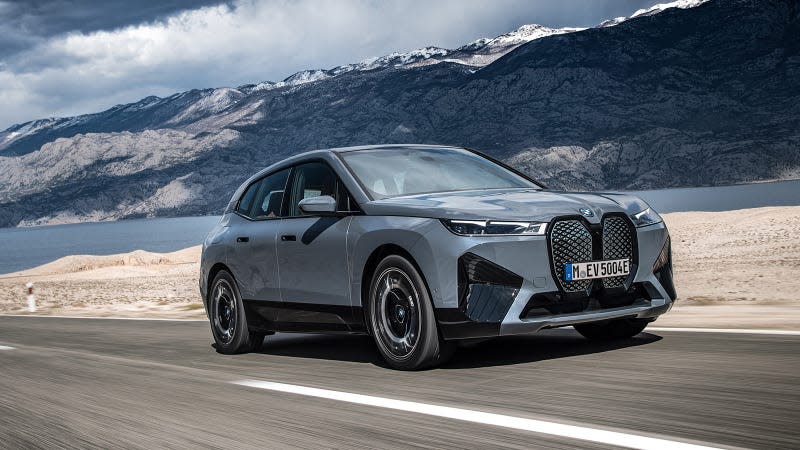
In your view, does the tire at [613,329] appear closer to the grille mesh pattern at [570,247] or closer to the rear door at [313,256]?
the grille mesh pattern at [570,247]

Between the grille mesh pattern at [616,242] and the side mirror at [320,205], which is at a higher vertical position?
the side mirror at [320,205]

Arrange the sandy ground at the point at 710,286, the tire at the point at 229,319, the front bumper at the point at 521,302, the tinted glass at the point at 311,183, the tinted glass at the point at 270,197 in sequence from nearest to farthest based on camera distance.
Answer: the front bumper at the point at 521,302, the tinted glass at the point at 311,183, the tinted glass at the point at 270,197, the tire at the point at 229,319, the sandy ground at the point at 710,286

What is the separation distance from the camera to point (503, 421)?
442 cm

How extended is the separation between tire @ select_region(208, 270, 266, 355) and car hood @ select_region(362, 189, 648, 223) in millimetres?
2333

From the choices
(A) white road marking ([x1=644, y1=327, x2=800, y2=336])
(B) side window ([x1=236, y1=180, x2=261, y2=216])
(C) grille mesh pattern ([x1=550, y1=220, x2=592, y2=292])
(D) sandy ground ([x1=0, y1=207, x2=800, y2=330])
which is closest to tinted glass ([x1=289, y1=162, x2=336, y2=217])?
(B) side window ([x1=236, y1=180, x2=261, y2=216])

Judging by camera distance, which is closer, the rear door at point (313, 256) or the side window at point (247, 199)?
the rear door at point (313, 256)

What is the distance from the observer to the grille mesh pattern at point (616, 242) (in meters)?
5.94

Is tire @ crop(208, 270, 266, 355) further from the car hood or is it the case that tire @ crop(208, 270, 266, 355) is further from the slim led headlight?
the slim led headlight

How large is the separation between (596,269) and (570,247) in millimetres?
234

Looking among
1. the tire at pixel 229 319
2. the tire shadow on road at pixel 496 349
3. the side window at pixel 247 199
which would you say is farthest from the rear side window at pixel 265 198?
the tire shadow on road at pixel 496 349

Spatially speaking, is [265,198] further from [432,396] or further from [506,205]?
[432,396]

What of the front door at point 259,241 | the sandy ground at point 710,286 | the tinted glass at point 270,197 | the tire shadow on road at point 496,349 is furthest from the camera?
the sandy ground at point 710,286

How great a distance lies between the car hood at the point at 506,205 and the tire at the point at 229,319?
2.33m

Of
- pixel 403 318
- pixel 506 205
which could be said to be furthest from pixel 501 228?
pixel 403 318
